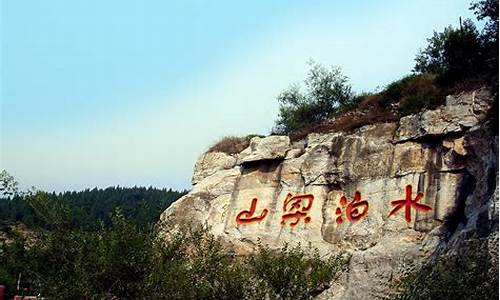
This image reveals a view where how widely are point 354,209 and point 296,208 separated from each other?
6.76 ft

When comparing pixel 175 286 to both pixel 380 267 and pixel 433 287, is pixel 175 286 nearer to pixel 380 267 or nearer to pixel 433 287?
pixel 433 287

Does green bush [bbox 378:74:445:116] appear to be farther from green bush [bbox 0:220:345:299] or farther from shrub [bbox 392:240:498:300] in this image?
shrub [bbox 392:240:498:300]

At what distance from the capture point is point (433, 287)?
12.2m

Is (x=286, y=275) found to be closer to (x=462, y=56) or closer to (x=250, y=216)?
(x=250, y=216)

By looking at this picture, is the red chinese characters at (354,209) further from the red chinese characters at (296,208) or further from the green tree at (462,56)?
the green tree at (462,56)

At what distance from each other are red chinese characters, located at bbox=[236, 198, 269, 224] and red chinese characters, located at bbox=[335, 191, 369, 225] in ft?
8.55

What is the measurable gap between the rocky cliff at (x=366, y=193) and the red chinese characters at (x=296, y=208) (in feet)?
0.11

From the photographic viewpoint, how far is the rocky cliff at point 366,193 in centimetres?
1919

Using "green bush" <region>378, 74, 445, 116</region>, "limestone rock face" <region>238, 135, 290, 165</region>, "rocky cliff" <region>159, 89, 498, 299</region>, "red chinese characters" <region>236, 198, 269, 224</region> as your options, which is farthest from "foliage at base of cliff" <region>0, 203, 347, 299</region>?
"green bush" <region>378, 74, 445, 116</region>

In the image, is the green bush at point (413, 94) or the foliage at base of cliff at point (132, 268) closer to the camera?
the foliage at base of cliff at point (132, 268)

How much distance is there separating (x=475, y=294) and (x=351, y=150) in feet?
36.9

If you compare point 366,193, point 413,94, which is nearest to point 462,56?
point 413,94

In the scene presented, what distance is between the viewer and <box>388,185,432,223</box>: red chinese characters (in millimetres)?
20047

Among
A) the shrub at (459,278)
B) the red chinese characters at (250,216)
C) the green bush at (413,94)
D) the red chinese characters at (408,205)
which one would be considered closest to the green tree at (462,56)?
the green bush at (413,94)
